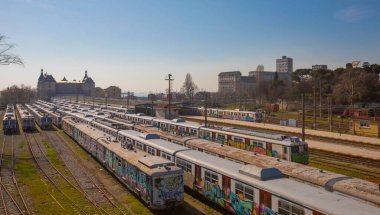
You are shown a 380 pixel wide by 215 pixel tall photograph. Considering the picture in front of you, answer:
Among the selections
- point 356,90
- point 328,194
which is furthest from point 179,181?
point 356,90

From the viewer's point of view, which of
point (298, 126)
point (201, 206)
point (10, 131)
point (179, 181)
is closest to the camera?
point (179, 181)

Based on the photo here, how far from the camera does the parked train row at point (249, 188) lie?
12.1 m

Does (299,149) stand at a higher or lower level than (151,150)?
lower

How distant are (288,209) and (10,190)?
19.7 m

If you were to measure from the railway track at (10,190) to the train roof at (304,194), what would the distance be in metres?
11.8

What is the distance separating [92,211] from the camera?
18641 mm

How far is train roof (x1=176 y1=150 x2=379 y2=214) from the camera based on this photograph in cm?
1146

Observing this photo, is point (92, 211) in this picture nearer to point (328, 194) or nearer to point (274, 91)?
point (328, 194)

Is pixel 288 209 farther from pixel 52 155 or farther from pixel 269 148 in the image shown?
pixel 52 155

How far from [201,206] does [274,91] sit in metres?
95.1

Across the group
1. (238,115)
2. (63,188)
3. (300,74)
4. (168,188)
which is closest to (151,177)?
(168,188)

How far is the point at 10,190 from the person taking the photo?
75.9 feet

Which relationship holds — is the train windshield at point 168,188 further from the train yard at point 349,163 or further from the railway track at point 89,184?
the train yard at point 349,163

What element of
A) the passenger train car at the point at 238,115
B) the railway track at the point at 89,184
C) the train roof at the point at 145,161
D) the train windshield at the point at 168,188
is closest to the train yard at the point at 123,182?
the railway track at the point at 89,184
